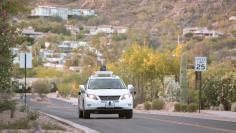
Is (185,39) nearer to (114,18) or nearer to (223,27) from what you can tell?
(223,27)

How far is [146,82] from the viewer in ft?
233

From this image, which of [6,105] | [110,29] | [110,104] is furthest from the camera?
[110,29]

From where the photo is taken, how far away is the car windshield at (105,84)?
29312mm

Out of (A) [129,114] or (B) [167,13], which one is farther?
(B) [167,13]

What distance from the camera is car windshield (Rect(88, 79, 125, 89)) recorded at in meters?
29.3

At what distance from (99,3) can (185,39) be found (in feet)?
114

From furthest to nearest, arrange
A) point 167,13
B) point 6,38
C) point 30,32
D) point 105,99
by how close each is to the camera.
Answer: point 167,13 < point 30,32 < point 105,99 < point 6,38

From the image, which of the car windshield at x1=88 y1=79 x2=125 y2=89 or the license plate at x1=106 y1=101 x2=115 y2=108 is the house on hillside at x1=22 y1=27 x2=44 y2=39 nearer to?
the car windshield at x1=88 y1=79 x2=125 y2=89

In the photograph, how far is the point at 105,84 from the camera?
1162 inches

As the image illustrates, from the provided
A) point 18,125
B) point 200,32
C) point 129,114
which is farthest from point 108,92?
point 200,32

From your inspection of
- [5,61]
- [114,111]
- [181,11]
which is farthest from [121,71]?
[181,11]

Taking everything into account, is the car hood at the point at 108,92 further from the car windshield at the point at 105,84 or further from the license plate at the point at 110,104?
the car windshield at the point at 105,84

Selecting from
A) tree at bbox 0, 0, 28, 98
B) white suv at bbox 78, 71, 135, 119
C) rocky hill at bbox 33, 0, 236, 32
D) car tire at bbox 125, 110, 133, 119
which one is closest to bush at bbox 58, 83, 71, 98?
rocky hill at bbox 33, 0, 236, 32

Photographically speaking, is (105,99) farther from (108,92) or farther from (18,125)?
(18,125)
